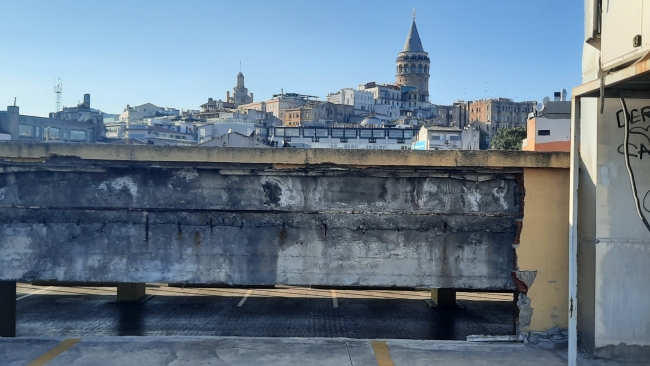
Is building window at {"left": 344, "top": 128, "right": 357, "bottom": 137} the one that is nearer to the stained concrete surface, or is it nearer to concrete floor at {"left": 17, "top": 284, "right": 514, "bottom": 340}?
concrete floor at {"left": 17, "top": 284, "right": 514, "bottom": 340}

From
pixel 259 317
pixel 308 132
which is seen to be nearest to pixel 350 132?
pixel 308 132

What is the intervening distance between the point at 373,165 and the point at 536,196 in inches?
83.9

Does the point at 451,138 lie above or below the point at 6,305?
above

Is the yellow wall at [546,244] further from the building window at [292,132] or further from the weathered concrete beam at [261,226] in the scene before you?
the building window at [292,132]

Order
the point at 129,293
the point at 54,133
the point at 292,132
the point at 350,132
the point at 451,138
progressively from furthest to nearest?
the point at 292,132 → the point at 350,132 → the point at 54,133 → the point at 451,138 → the point at 129,293

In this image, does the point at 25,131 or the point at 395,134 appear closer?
the point at 25,131

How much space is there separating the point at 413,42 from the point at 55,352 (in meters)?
134

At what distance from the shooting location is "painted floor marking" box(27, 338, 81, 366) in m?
5.70

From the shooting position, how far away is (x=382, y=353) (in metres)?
6.23

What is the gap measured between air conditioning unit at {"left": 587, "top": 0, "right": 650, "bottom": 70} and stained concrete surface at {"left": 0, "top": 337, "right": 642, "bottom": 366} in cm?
336

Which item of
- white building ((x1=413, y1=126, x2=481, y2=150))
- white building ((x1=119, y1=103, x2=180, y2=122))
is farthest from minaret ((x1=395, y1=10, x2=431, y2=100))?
white building ((x1=413, y1=126, x2=481, y2=150))

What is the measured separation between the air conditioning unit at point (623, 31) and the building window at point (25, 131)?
5462 centimetres

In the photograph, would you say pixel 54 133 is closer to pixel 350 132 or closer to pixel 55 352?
pixel 350 132

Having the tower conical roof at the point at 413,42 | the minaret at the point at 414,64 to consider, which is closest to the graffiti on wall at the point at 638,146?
the minaret at the point at 414,64
